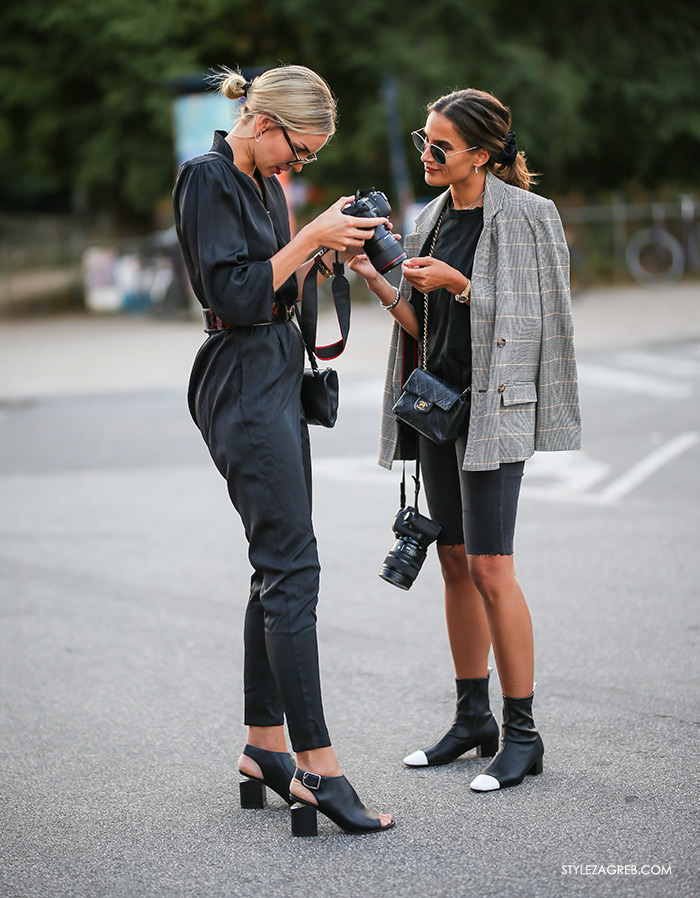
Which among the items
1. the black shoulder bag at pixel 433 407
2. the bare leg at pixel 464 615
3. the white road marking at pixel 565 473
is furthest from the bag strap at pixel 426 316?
the white road marking at pixel 565 473

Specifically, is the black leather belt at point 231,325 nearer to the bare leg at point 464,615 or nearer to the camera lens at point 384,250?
the camera lens at point 384,250

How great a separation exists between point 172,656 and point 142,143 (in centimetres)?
2245

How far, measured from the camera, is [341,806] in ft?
11.2

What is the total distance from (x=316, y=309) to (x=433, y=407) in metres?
0.48

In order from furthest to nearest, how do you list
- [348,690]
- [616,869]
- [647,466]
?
[647,466] → [348,690] → [616,869]

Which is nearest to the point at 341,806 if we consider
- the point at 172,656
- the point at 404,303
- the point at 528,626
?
the point at 528,626

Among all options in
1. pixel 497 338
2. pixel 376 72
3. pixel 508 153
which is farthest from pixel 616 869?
pixel 376 72

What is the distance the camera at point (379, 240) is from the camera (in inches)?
137

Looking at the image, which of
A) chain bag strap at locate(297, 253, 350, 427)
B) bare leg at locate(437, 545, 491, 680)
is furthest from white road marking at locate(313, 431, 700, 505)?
chain bag strap at locate(297, 253, 350, 427)

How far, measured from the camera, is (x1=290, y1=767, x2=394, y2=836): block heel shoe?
3.41 metres

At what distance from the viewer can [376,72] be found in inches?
903

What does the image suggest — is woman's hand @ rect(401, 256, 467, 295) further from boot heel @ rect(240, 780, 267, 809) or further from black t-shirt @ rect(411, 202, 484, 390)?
boot heel @ rect(240, 780, 267, 809)

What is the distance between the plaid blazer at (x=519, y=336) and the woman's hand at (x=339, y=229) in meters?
0.45

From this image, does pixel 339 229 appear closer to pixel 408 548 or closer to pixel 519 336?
pixel 519 336
